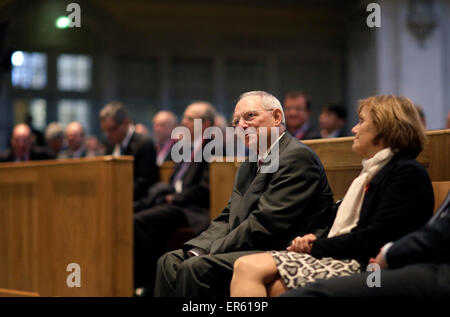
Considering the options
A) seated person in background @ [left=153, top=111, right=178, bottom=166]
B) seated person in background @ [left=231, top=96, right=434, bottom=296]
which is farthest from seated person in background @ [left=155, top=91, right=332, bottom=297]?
seated person in background @ [left=153, top=111, right=178, bottom=166]

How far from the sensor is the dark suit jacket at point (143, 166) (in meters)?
5.30

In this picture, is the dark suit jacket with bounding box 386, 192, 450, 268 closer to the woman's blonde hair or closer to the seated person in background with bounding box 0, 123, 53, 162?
the woman's blonde hair

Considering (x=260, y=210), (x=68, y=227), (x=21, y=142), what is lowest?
(x=68, y=227)

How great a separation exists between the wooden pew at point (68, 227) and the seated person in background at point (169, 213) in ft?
1.63

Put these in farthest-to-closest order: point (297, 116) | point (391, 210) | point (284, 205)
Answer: point (297, 116) < point (284, 205) < point (391, 210)

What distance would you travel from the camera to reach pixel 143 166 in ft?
17.6

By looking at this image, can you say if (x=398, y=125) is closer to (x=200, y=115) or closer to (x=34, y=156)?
(x=200, y=115)

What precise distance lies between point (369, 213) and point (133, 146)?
336 centimetres

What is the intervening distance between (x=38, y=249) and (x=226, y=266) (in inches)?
101

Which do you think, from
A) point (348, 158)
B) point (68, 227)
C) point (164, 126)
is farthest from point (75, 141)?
point (348, 158)

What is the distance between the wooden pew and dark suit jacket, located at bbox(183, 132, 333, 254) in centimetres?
164

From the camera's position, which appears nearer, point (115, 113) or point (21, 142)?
point (115, 113)

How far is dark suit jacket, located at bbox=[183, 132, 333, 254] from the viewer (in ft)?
8.93

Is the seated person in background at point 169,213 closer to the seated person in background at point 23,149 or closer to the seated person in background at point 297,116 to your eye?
the seated person in background at point 297,116
